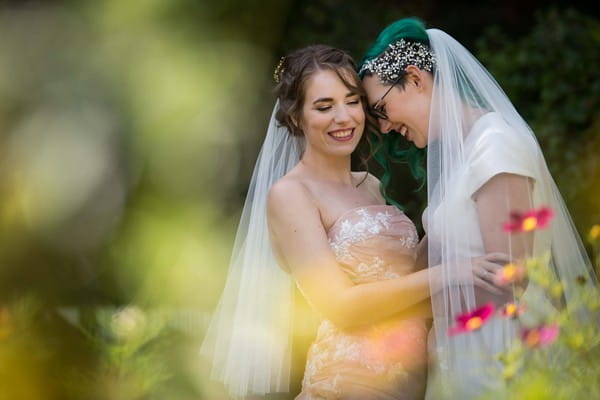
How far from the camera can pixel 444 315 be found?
9.84 feet

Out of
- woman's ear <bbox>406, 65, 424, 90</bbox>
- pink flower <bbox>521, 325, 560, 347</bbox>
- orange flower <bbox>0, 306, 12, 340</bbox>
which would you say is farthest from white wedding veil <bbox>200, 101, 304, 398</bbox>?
pink flower <bbox>521, 325, 560, 347</bbox>

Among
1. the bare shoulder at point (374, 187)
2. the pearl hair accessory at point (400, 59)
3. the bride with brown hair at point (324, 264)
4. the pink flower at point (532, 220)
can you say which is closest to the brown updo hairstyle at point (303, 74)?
the bride with brown hair at point (324, 264)

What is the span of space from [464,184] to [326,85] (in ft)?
2.23

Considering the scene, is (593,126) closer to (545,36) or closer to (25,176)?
(545,36)

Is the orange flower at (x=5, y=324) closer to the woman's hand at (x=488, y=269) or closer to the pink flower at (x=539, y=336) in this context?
the woman's hand at (x=488, y=269)

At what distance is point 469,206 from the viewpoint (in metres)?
3.00

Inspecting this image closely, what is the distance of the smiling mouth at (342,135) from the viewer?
337 centimetres

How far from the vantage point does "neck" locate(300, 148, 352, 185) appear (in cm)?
348

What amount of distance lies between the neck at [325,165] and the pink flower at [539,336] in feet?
5.32

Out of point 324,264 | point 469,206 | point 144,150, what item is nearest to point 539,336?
point 469,206

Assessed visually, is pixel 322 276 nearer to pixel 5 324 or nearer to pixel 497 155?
pixel 497 155

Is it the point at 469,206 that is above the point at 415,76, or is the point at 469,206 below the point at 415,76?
below

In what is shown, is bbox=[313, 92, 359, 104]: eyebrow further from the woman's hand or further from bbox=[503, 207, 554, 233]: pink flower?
bbox=[503, 207, 554, 233]: pink flower

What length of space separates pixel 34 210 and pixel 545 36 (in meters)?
3.28
